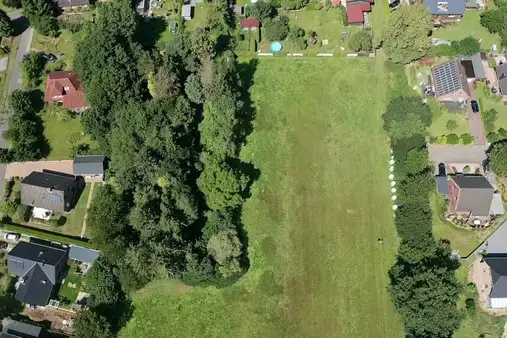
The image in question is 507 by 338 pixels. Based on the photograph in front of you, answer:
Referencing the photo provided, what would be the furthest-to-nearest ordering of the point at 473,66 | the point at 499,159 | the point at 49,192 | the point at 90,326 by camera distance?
the point at 473,66 → the point at 499,159 → the point at 49,192 → the point at 90,326

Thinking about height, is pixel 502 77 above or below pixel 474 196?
above

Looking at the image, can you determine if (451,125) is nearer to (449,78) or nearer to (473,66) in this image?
(449,78)

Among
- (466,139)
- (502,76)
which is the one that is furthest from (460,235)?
(502,76)

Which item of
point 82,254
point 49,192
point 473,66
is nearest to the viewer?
point 82,254

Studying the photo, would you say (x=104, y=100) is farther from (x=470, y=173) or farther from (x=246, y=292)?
(x=470, y=173)

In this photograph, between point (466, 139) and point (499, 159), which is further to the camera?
point (466, 139)

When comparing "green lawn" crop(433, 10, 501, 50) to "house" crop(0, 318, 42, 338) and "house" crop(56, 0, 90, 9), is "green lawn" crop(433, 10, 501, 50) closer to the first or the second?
"house" crop(56, 0, 90, 9)

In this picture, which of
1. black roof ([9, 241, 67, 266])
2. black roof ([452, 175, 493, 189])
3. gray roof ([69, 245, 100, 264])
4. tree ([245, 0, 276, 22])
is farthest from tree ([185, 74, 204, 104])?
black roof ([452, 175, 493, 189])
